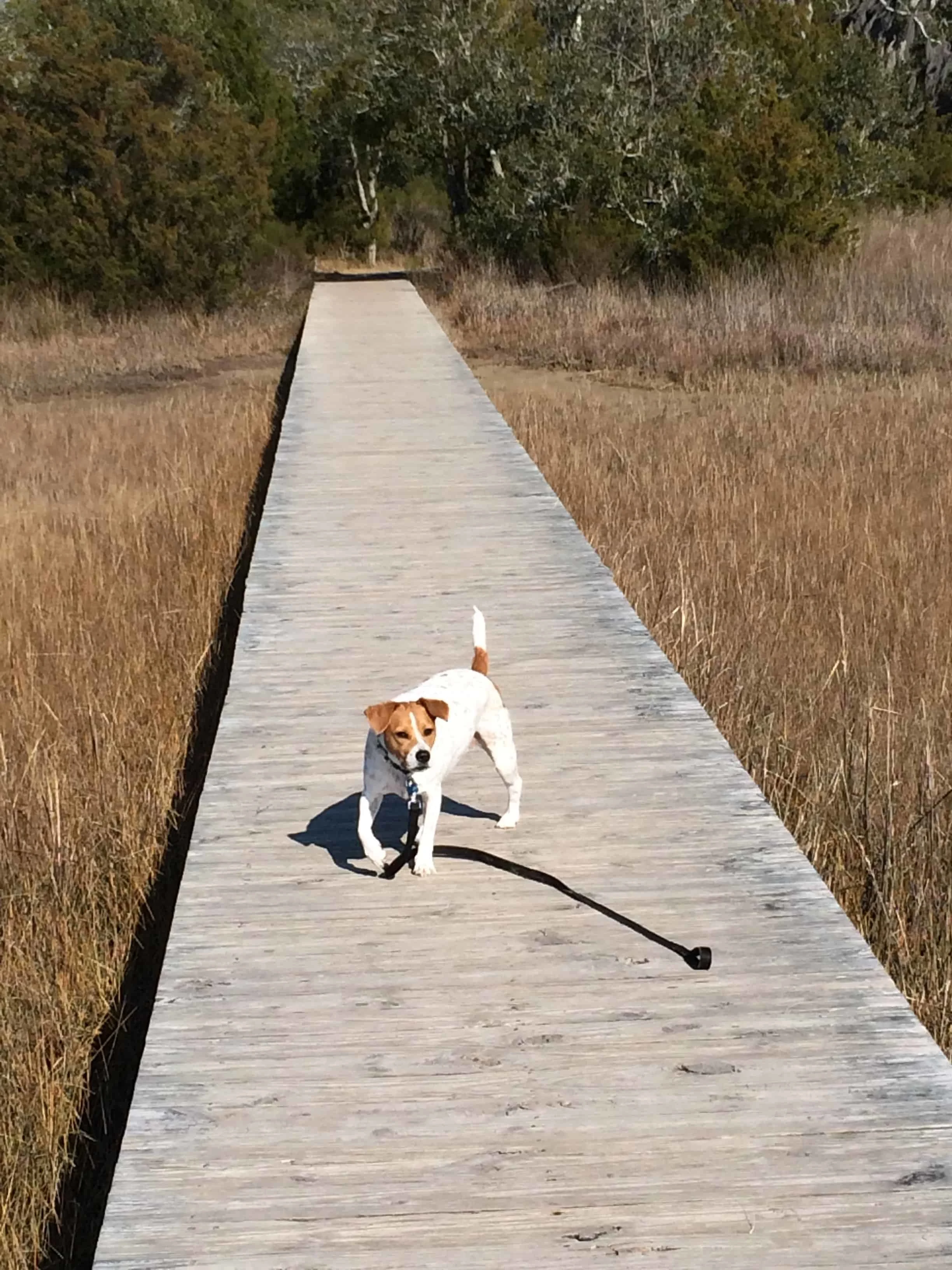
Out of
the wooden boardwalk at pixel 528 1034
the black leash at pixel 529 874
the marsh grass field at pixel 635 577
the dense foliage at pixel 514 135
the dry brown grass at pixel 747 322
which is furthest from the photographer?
the dense foliage at pixel 514 135

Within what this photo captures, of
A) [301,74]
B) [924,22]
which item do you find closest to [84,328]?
[301,74]

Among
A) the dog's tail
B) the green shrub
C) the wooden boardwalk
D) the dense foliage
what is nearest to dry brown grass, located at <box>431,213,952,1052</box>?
the wooden boardwalk

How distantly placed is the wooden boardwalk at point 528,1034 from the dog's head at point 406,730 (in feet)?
1.20

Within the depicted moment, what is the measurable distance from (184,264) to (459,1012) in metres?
18.9

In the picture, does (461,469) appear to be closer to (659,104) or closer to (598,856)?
(598,856)

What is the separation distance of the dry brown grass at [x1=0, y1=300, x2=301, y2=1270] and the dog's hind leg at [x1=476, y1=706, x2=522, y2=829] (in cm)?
104

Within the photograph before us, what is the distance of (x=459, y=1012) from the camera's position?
115 inches

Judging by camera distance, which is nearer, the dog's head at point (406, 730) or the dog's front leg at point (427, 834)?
the dog's head at point (406, 730)

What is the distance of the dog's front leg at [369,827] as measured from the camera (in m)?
3.34

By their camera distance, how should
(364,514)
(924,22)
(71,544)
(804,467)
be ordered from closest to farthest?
(364,514) < (71,544) < (804,467) < (924,22)

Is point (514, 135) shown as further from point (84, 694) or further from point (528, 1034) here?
point (528, 1034)

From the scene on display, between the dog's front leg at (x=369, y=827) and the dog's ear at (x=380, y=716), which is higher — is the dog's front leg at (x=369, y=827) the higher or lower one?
the lower one

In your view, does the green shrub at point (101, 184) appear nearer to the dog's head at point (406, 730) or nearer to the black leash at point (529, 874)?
the black leash at point (529, 874)

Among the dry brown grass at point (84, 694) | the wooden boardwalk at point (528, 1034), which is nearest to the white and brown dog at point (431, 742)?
the wooden boardwalk at point (528, 1034)
